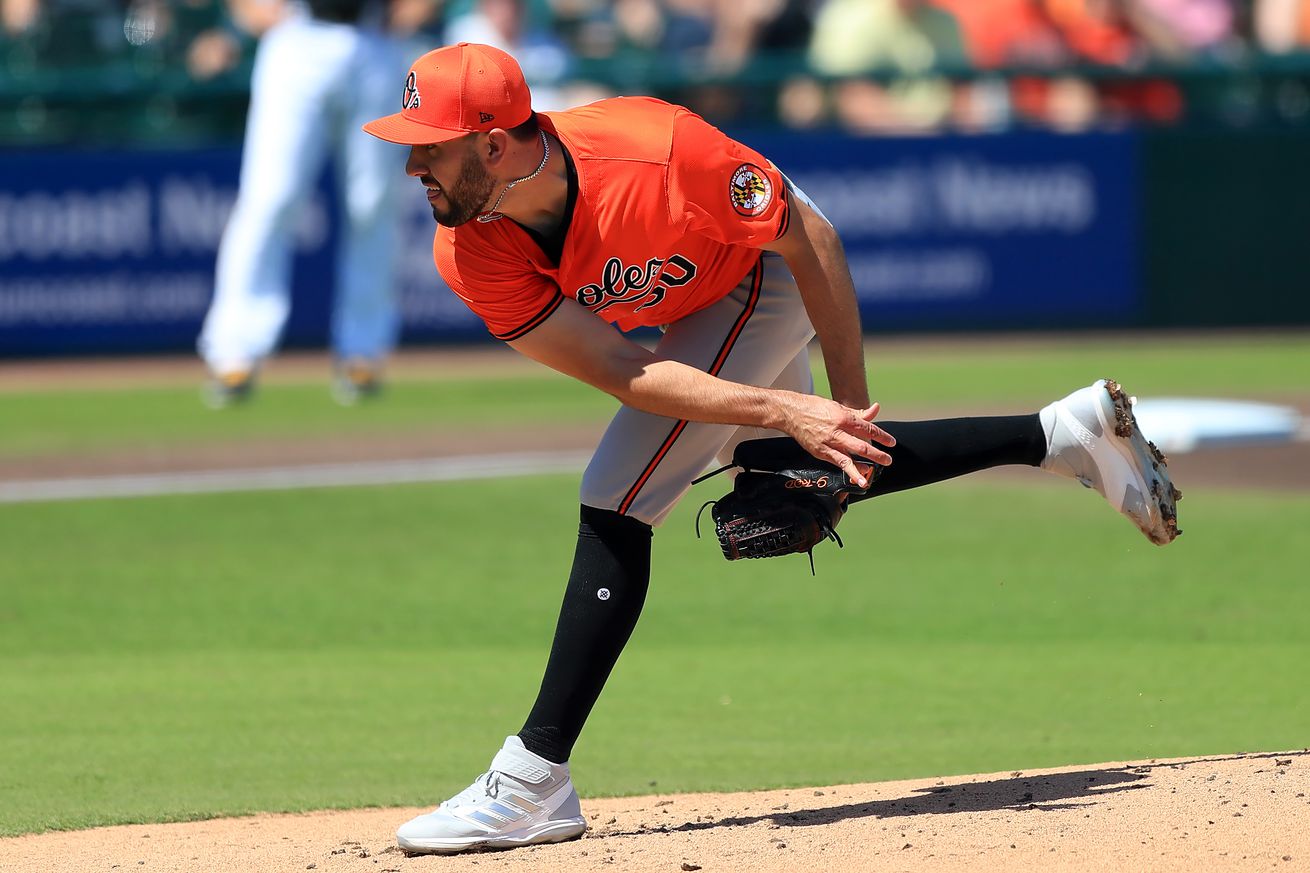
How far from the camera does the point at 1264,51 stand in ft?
55.3

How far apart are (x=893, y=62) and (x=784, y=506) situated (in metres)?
12.1

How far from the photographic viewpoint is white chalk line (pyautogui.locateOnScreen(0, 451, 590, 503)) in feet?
34.1

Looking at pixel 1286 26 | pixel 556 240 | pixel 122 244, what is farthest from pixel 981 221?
pixel 556 240

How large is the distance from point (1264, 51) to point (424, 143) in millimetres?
13885

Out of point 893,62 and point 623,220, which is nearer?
point 623,220

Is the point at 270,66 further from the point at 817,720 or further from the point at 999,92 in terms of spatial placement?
the point at 817,720

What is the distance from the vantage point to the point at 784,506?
15.6 ft

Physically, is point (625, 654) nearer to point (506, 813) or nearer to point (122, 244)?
point (506, 813)

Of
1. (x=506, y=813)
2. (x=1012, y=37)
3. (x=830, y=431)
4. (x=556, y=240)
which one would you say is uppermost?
(x=1012, y=37)

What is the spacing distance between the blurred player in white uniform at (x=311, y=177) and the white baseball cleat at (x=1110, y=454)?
325 inches

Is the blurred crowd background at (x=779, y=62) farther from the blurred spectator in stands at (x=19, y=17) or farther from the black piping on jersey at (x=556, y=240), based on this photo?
the black piping on jersey at (x=556, y=240)

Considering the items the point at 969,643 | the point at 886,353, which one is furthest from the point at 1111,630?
the point at 886,353

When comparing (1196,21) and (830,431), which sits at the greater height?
(1196,21)

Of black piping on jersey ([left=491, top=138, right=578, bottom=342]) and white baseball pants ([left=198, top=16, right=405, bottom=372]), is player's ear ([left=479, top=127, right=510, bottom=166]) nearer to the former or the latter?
black piping on jersey ([left=491, top=138, right=578, bottom=342])
